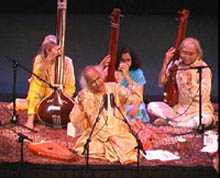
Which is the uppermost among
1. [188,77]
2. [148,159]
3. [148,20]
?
[148,20]

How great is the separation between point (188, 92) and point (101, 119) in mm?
1399

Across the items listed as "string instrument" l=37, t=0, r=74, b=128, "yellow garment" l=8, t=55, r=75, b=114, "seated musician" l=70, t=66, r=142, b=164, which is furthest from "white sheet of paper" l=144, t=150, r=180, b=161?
"yellow garment" l=8, t=55, r=75, b=114

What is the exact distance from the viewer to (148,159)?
6625mm

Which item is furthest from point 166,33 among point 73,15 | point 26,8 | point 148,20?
point 26,8

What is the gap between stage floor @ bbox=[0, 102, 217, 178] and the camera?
6.38 metres

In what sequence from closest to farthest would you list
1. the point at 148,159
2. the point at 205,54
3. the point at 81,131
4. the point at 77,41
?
the point at 148,159
the point at 81,131
the point at 205,54
the point at 77,41

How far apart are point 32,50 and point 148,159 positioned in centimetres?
546

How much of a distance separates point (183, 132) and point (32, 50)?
477 cm

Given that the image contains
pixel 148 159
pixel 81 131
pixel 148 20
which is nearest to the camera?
pixel 148 159

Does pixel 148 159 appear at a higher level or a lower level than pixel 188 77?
→ lower

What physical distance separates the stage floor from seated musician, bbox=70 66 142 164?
5.5 inches

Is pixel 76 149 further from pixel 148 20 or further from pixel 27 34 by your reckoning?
pixel 148 20

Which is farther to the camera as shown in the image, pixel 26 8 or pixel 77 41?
pixel 26 8

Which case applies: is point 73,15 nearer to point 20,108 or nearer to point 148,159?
point 20,108
